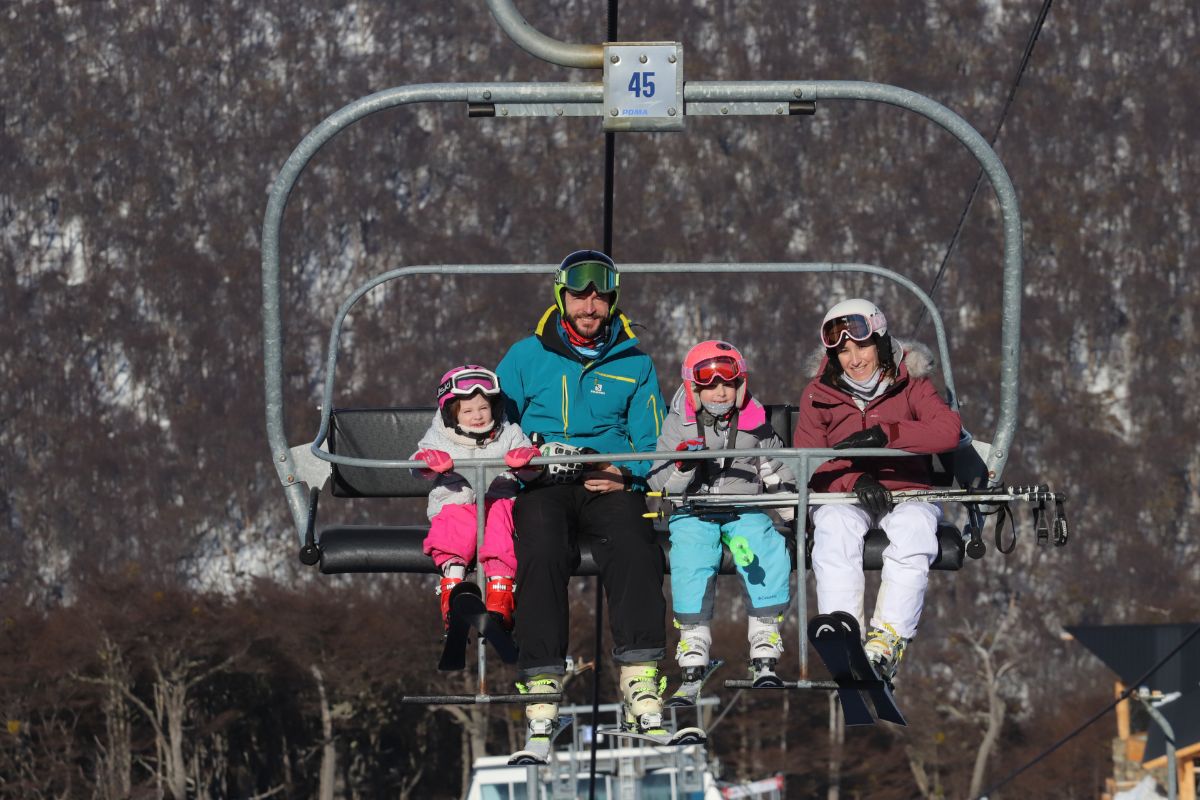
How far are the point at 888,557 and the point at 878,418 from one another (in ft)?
1.74

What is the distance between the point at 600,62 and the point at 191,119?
137 m

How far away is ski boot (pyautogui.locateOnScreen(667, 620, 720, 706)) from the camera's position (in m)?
7.23

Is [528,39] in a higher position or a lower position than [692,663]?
higher

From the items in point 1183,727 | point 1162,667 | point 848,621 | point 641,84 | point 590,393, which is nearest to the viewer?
point 641,84

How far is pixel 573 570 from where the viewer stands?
24.4 ft

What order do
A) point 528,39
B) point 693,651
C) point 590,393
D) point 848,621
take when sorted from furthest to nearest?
point 590,393
point 693,651
point 848,621
point 528,39

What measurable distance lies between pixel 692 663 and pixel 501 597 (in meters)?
0.69

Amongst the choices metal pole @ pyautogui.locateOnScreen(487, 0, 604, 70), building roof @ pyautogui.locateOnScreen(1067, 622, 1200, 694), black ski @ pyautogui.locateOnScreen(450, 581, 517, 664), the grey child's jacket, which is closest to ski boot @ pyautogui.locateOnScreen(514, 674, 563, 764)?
black ski @ pyautogui.locateOnScreen(450, 581, 517, 664)

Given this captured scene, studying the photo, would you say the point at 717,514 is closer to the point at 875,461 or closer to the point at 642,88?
the point at 875,461

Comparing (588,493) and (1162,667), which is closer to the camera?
(588,493)

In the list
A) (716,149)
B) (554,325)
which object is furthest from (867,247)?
(554,325)

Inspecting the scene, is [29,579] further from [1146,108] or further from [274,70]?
[1146,108]

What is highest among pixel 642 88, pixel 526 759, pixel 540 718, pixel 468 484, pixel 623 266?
pixel 642 88

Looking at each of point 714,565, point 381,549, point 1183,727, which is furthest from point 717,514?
point 1183,727
